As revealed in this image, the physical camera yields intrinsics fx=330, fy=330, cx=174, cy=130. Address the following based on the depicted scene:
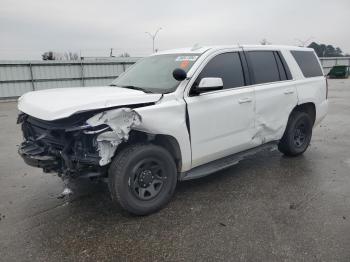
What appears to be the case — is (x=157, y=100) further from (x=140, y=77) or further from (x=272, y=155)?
(x=272, y=155)

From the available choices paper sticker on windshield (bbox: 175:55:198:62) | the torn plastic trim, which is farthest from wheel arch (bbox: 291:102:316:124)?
the torn plastic trim

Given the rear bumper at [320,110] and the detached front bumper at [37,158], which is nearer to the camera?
the detached front bumper at [37,158]

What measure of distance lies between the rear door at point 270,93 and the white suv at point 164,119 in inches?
0.6

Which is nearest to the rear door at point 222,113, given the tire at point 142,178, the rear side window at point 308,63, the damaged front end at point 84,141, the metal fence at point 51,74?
the tire at point 142,178

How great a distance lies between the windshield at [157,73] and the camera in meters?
4.16

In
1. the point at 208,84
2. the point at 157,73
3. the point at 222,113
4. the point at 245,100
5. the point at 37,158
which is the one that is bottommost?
the point at 37,158

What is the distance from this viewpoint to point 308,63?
589 cm

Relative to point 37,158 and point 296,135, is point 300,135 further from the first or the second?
point 37,158

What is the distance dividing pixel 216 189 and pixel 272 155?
6.79 feet

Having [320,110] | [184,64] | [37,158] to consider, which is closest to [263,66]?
[184,64]

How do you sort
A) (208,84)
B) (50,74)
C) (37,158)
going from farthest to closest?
(50,74), (208,84), (37,158)

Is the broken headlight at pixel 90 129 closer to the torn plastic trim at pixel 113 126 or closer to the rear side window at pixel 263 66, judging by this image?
the torn plastic trim at pixel 113 126

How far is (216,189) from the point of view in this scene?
179 inches

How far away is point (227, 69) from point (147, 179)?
1921mm
